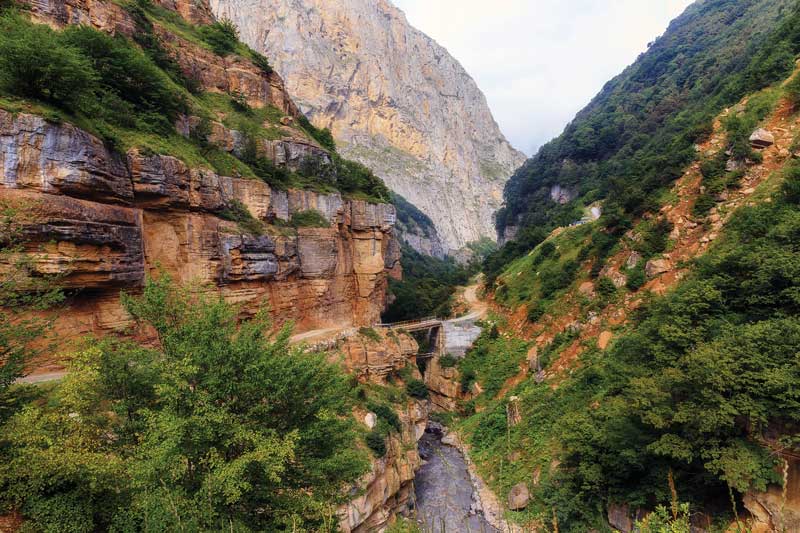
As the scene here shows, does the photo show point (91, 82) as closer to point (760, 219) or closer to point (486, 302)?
point (760, 219)

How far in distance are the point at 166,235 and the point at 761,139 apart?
3438cm

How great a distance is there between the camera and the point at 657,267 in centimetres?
2327

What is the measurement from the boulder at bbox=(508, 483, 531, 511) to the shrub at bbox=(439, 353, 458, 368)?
50.7 feet

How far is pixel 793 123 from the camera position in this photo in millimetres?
20766

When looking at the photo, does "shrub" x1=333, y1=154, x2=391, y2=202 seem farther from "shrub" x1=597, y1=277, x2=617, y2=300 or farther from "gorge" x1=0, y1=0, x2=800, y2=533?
"shrub" x1=597, y1=277, x2=617, y2=300

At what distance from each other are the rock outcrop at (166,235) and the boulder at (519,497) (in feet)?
50.9

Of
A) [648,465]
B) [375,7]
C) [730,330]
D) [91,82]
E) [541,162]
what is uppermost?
[375,7]

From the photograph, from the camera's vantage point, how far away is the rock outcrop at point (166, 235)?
11.9 meters

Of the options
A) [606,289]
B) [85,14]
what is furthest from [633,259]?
[85,14]

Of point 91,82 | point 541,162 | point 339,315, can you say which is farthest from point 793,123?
point 541,162

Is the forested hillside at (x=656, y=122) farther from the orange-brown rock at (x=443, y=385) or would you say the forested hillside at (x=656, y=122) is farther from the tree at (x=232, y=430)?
the tree at (x=232, y=430)

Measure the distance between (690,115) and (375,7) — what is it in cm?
12809

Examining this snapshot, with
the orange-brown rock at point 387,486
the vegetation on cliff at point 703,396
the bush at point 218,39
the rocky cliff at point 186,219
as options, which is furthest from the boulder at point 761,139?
the bush at point 218,39

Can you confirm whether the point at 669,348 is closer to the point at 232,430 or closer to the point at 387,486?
the point at 387,486
